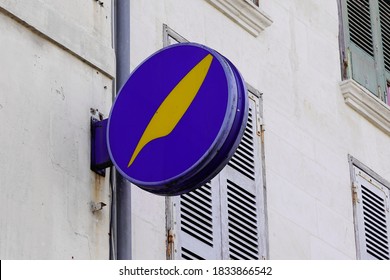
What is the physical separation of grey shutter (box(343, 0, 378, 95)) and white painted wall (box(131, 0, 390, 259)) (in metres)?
0.25

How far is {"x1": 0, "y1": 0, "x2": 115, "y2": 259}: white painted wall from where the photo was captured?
9195 mm

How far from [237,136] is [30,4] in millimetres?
1688

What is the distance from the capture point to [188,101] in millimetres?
9523

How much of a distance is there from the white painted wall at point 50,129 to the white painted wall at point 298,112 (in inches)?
38.2

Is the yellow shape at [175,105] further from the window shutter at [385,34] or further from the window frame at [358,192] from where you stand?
the window shutter at [385,34]

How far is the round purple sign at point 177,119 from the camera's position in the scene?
927cm

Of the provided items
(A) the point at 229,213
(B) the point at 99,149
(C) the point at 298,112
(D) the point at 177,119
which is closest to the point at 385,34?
(C) the point at 298,112

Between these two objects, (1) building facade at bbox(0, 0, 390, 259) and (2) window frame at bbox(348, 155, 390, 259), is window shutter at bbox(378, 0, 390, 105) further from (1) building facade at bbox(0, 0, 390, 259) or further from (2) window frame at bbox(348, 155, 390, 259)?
(2) window frame at bbox(348, 155, 390, 259)

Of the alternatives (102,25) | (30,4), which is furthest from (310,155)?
(30,4)

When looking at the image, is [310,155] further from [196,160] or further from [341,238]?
[196,160]

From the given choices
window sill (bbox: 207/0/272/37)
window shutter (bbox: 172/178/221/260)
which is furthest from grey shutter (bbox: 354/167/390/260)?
window shutter (bbox: 172/178/221/260)

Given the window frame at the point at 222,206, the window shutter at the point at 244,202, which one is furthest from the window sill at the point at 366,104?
the window shutter at the point at 244,202

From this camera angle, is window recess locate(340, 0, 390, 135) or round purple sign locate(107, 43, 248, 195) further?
window recess locate(340, 0, 390, 135)

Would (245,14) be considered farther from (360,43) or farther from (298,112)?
(360,43)
